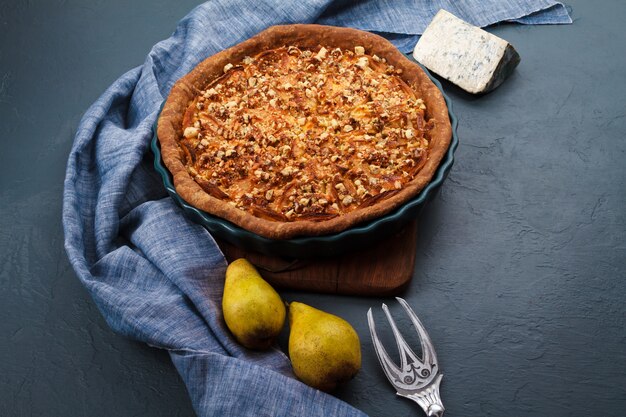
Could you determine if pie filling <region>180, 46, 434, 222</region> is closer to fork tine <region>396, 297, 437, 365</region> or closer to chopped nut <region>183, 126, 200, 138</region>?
chopped nut <region>183, 126, 200, 138</region>

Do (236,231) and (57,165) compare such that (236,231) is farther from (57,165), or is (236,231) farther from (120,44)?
(120,44)

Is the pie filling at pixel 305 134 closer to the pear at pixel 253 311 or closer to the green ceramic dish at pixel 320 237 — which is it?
the green ceramic dish at pixel 320 237

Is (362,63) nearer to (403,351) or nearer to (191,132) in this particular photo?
(191,132)

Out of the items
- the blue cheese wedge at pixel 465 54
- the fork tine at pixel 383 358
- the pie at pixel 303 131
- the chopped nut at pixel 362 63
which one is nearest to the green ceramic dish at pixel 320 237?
the pie at pixel 303 131

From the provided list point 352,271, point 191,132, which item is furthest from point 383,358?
point 191,132

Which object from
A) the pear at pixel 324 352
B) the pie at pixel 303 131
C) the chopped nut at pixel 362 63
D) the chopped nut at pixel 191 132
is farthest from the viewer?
the chopped nut at pixel 362 63

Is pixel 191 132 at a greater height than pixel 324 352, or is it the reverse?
pixel 191 132

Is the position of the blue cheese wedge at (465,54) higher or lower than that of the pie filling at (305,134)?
lower
